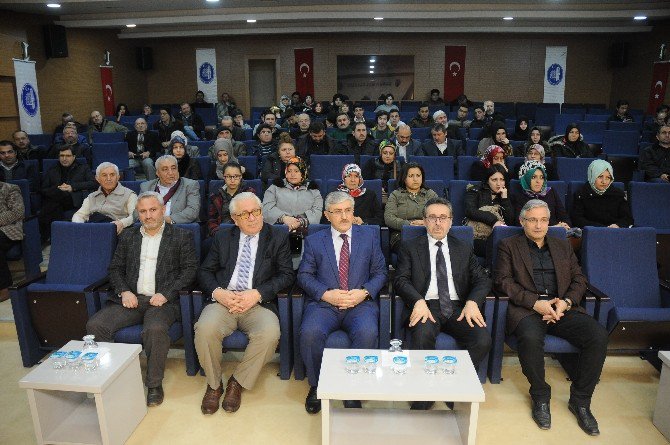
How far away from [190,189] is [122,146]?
282 cm

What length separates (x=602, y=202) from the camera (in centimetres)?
402

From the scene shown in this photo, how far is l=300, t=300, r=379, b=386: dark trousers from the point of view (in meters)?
2.65

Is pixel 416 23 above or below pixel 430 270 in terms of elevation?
above

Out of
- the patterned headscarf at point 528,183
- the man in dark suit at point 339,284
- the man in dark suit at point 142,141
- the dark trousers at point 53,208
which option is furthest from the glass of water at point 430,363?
the man in dark suit at point 142,141

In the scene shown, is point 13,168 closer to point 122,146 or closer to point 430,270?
point 122,146

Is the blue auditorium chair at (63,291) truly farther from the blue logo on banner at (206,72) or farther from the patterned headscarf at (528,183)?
the blue logo on banner at (206,72)

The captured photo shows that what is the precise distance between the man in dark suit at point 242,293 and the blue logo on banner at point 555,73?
40.1ft

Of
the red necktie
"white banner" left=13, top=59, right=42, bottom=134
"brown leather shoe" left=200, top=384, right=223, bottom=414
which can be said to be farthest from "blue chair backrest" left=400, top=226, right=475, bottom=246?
"white banner" left=13, top=59, right=42, bottom=134

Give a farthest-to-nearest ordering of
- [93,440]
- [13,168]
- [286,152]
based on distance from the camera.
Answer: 1. [13,168]
2. [286,152]
3. [93,440]

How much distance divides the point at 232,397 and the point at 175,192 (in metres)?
2.05

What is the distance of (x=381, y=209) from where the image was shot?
4.26 m

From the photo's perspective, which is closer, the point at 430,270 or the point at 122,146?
the point at 430,270

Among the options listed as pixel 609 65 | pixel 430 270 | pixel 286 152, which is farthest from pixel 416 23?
pixel 430 270

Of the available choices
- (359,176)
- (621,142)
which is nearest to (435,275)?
(359,176)
